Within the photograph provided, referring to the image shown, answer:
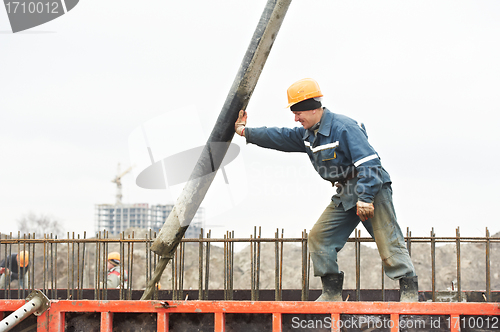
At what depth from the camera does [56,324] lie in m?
3.07

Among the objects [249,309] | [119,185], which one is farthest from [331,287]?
[119,185]

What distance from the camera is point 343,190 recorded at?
3816 mm

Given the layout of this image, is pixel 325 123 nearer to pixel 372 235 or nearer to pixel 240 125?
pixel 240 125

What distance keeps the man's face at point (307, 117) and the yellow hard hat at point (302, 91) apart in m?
0.11

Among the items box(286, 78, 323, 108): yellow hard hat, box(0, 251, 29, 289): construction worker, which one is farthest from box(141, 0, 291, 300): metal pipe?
box(0, 251, 29, 289): construction worker

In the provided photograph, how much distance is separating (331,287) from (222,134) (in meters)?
1.52

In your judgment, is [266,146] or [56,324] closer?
[56,324]

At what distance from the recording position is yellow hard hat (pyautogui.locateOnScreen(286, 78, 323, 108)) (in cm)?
376

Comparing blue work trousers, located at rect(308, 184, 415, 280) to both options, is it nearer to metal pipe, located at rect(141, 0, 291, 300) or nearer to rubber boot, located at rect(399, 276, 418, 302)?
rubber boot, located at rect(399, 276, 418, 302)

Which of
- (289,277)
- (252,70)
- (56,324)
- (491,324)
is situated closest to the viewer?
(491,324)

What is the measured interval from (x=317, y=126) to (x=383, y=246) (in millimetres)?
1060

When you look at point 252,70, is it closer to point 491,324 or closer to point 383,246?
point 383,246

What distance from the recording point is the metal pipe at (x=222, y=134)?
3695 mm

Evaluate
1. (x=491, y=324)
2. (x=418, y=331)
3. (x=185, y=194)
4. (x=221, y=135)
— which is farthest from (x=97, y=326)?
(x=491, y=324)
